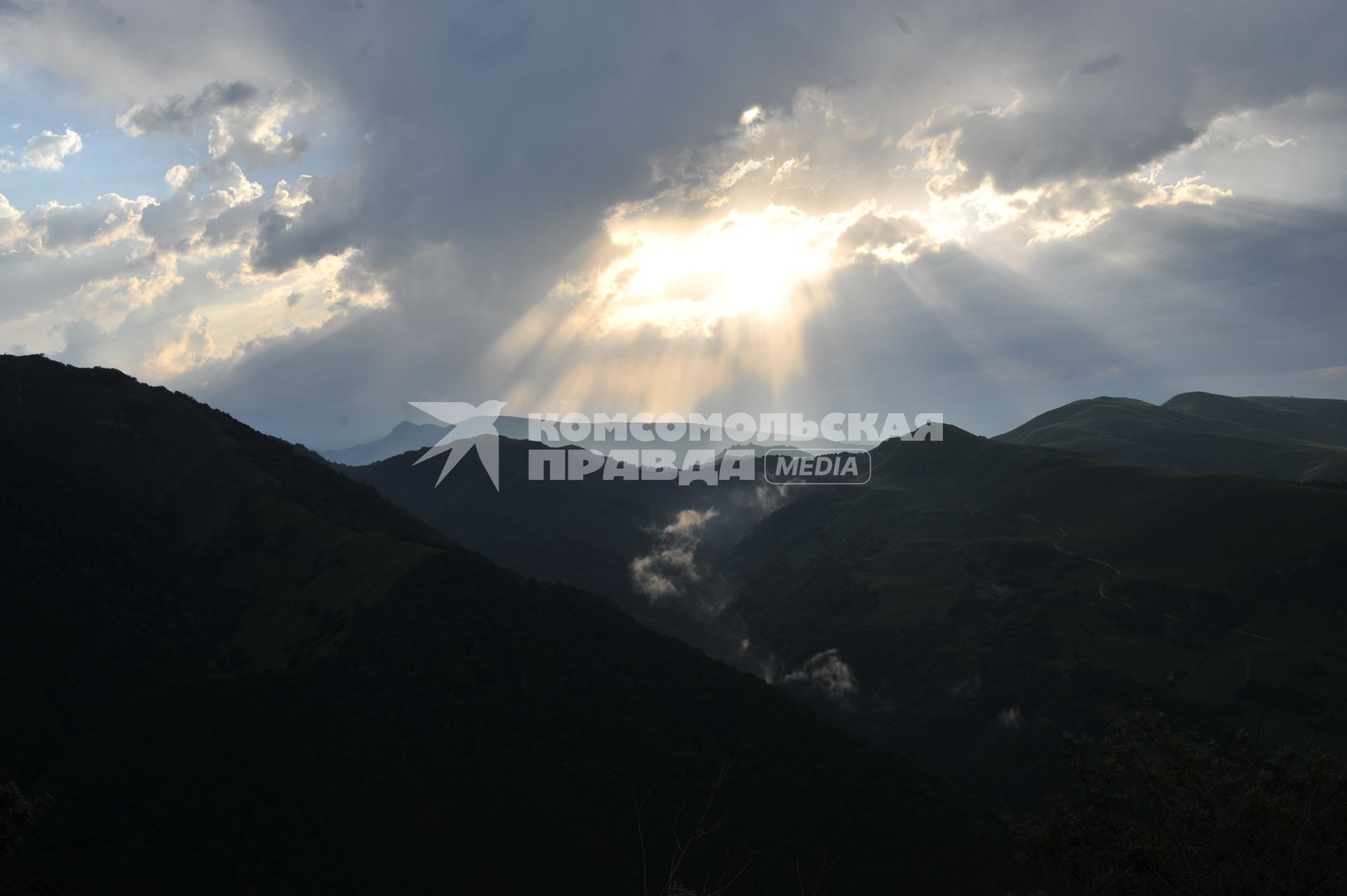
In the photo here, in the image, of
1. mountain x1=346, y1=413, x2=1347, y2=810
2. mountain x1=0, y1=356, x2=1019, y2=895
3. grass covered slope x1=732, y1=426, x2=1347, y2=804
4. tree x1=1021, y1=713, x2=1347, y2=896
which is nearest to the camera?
tree x1=1021, y1=713, x2=1347, y2=896

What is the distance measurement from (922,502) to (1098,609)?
74.4m

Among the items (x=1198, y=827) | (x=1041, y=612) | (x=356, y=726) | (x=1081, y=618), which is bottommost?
(x=1081, y=618)

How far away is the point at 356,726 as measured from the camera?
208 ft

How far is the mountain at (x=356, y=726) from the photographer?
52.4m

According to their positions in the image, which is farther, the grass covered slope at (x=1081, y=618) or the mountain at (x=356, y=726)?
the grass covered slope at (x=1081, y=618)

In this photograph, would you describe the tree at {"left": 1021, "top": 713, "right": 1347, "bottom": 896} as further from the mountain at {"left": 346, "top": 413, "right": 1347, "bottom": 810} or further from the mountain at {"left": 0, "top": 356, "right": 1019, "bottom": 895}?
the mountain at {"left": 346, "top": 413, "right": 1347, "bottom": 810}

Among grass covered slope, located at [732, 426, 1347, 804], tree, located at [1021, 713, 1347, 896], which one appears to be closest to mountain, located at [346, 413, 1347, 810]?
grass covered slope, located at [732, 426, 1347, 804]

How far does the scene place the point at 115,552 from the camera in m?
79.5

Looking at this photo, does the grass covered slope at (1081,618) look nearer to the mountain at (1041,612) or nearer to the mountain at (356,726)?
the mountain at (1041,612)

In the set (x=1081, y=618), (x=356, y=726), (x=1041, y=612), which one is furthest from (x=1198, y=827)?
(x=1041, y=612)

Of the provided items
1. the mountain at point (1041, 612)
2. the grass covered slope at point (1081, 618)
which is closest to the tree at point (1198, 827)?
the mountain at point (1041, 612)

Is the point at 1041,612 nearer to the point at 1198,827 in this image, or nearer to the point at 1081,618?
the point at 1081,618

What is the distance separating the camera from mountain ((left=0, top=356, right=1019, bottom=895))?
52.4 metres

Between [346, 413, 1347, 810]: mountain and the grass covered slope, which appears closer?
the grass covered slope
